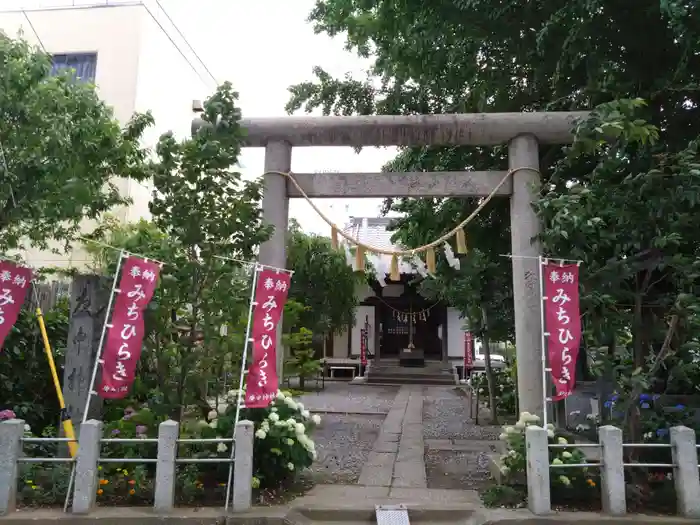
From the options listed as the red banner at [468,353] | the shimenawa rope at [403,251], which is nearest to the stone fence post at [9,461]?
the shimenawa rope at [403,251]

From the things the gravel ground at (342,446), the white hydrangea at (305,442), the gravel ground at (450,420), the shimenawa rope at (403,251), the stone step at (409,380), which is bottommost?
the gravel ground at (342,446)

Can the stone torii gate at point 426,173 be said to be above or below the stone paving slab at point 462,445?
above

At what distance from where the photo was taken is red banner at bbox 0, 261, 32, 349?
6004 mm

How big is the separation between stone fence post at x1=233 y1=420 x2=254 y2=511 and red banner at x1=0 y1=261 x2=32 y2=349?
296cm

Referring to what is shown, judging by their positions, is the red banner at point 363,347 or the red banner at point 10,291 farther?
the red banner at point 363,347

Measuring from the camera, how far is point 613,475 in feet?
18.3

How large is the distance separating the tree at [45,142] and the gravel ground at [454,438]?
245 inches

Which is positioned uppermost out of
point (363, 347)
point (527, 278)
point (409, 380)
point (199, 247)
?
point (199, 247)

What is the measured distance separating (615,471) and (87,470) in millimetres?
5611

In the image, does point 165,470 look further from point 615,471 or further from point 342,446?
point 615,471

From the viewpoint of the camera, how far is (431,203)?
1062 centimetres

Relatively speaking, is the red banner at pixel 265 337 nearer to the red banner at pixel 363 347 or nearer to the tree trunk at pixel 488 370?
the tree trunk at pixel 488 370

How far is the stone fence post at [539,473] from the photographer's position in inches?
219

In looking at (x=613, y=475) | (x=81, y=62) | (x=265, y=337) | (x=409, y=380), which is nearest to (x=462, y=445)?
(x=613, y=475)
